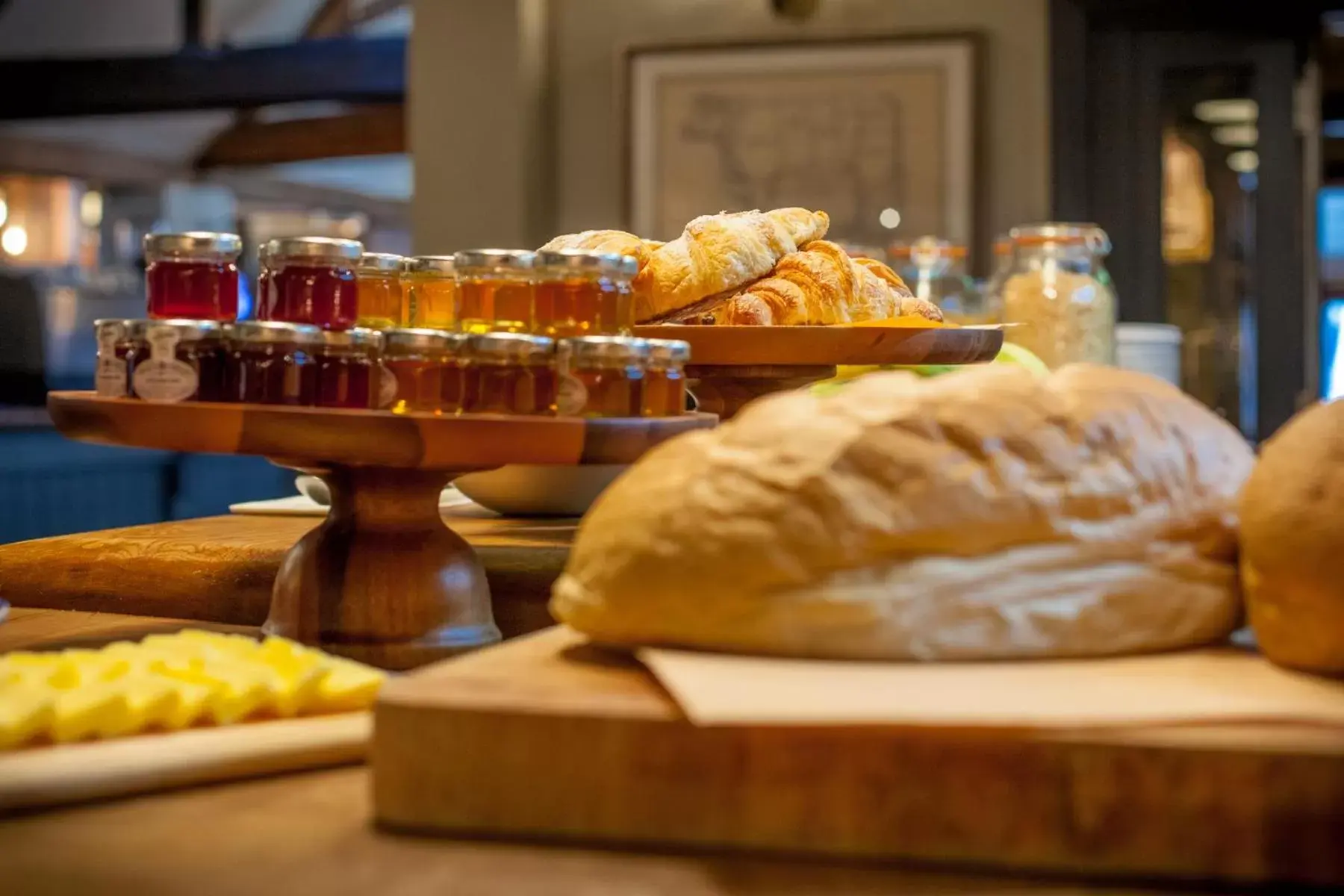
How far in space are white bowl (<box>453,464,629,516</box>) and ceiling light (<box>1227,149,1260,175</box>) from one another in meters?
3.88

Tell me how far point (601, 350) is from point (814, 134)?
380 cm

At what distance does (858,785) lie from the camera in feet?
1.96

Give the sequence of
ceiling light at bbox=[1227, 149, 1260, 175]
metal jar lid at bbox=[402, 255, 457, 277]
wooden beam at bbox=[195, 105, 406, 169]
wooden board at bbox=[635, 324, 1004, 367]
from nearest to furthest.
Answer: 1. metal jar lid at bbox=[402, 255, 457, 277]
2. wooden board at bbox=[635, 324, 1004, 367]
3. ceiling light at bbox=[1227, 149, 1260, 175]
4. wooden beam at bbox=[195, 105, 406, 169]

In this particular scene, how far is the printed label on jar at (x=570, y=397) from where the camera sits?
0.95m

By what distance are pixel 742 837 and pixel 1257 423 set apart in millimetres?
4431

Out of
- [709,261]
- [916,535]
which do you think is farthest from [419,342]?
[709,261]

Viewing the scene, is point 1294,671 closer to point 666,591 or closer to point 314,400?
point 666,591

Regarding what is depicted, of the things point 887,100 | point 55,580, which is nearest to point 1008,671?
point 55,580

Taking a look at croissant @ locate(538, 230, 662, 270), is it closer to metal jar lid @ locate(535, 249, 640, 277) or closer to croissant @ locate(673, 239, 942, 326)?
croissant @ locate(673, 239, 942, 326)

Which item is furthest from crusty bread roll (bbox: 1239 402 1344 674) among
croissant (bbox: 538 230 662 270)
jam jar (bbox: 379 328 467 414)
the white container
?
the white container

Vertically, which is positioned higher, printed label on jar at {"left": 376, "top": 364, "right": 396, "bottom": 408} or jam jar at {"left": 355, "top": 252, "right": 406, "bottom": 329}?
jam jar at {"left": 355, "top": 252, "right": 406, "bottom": 329}

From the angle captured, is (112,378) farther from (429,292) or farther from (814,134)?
(814,134)

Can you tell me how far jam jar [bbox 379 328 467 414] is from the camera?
958mm

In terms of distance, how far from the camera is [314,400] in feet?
3.15
